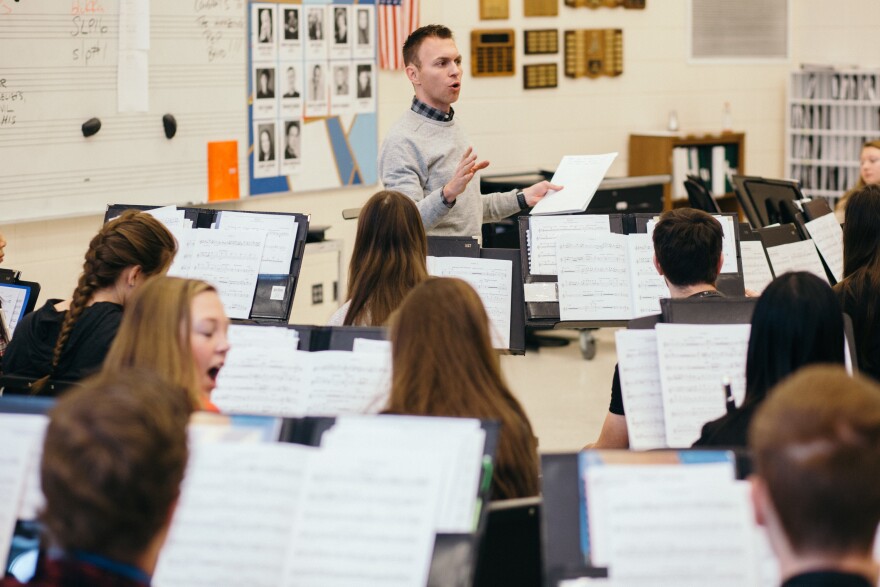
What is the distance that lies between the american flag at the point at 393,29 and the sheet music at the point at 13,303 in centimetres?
361

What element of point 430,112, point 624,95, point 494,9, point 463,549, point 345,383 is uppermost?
point 494,9

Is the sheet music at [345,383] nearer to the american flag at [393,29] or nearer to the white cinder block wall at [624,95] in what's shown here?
the white cinder block wall at [624,95]

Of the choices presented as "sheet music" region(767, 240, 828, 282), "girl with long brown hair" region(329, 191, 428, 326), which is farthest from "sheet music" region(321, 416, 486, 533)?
"sheet music" region(767, 240, 828, 282)

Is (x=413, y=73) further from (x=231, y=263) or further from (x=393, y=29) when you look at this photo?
(x=393, y=29)

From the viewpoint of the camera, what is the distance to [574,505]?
1778 mm

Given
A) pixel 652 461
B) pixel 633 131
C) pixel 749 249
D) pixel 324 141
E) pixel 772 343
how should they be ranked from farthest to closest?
1. pixel 633 131
2. pixel 324 141
3. pixel 749 249
4. pixel 772 343
5. pixel 652 461

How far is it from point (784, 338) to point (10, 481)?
1.42 m

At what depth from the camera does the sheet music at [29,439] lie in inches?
70.2

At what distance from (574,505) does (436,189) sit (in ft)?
7.63

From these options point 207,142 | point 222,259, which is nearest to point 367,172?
point 207,142

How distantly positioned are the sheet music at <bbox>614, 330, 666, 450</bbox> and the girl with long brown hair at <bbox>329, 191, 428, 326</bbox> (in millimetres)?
741

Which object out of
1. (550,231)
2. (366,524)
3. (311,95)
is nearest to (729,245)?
(550,231)

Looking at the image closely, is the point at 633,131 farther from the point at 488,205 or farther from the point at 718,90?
the point at 488,205

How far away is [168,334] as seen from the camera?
7.27ft
